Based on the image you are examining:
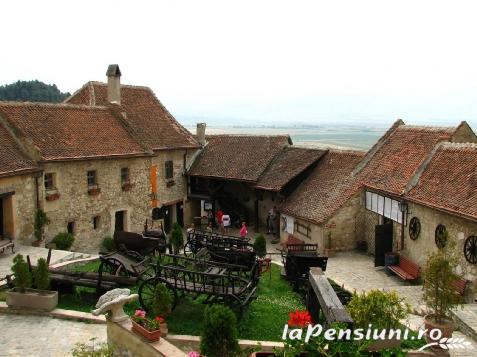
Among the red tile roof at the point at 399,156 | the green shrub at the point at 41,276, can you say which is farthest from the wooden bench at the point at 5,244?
the red tile roof at the point at 399,156

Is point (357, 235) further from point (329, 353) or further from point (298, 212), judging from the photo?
point (329, 353)

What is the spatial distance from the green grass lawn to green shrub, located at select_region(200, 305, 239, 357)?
10.0ft

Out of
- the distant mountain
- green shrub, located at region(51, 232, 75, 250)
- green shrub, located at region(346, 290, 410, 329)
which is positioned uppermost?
the distant mountain

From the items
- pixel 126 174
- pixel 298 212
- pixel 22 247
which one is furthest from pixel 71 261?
pixel 298 212

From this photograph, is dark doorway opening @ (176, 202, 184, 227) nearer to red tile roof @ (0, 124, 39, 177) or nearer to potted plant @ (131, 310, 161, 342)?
red tile roof @ (0, 124, 39, 177)

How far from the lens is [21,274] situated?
13.3 metres

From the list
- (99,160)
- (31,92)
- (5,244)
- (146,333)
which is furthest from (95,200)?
(31,92)

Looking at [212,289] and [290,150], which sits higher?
[290,150]

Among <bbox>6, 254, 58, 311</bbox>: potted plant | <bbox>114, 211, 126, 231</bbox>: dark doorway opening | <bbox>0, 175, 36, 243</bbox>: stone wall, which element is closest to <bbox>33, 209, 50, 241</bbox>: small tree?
<bbox>0, 175, 36, 243</bbox>: stone wall

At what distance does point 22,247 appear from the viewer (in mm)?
21922

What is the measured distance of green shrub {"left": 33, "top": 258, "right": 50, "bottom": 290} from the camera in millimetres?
13453

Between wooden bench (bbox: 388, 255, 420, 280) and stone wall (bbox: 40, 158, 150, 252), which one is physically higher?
stone wall (bbox: 40, 158, 150, 252)

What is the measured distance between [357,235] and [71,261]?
13.9 m

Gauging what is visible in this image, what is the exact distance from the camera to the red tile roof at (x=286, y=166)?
29.8 m
